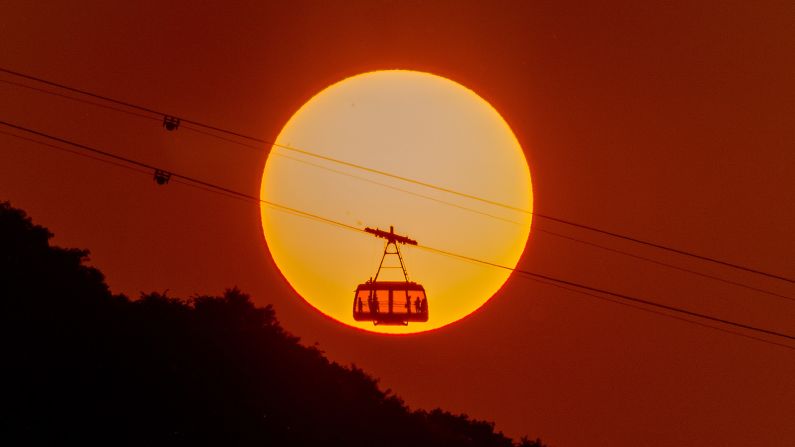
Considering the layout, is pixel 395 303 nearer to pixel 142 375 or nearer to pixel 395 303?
pixel 395 303

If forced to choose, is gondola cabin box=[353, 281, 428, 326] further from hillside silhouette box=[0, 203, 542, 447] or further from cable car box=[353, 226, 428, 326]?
hillside silhouette box=[0, 203, 542, 447]

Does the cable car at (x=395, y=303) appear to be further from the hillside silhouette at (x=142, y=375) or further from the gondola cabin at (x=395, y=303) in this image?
the hillside silhouette at (x=142, y=375)

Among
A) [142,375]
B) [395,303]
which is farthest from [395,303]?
[142,375]

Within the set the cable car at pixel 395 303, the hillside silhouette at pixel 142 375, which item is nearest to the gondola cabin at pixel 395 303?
the cable car at pixel 395 303

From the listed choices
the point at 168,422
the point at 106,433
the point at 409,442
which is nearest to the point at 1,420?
the point at 106,433

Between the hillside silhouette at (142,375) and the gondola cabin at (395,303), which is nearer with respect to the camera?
the hillside silhouette at (142,375)

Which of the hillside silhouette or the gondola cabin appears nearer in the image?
the hillside silhouette

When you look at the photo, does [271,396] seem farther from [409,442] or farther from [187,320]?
[409,442]

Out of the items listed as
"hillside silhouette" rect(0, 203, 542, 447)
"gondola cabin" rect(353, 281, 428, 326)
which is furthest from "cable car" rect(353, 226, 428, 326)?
"hillside silhouette" rect(0, 203, 542, 447)

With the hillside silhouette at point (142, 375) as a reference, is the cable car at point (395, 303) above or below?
above
